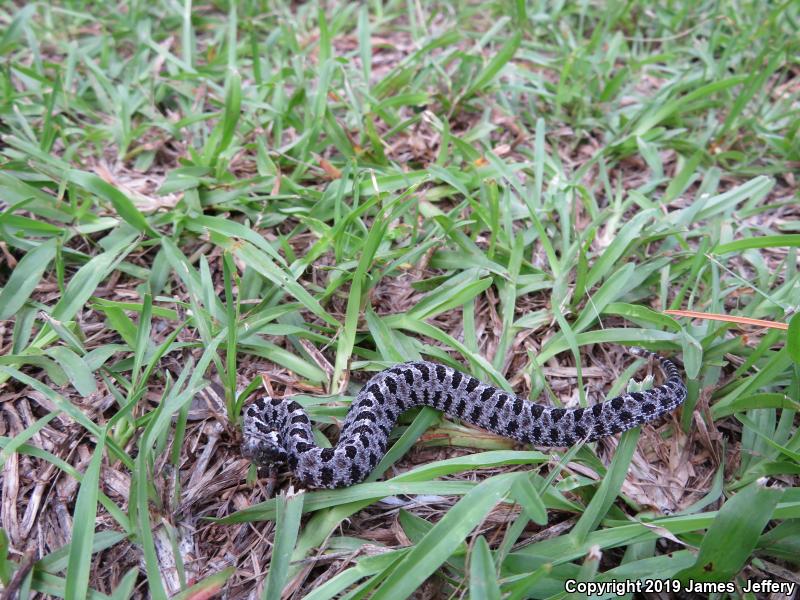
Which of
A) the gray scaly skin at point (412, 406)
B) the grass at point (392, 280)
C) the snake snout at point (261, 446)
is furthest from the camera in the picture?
the gray scaly skin at point (412, 406)

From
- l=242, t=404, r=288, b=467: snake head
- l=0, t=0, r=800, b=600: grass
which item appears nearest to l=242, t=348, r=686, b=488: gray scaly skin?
l=242, t=404, r=288, b=467: snake head

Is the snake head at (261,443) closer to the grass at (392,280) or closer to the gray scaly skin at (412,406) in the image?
the gray scaly skin at (412,406)

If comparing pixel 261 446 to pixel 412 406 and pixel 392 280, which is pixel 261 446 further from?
pixel 392 280

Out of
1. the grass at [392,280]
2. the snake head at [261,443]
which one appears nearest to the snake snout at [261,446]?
the snake head at [261,443]

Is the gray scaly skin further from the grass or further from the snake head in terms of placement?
the grass

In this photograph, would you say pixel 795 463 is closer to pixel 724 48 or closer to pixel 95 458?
pixel 95 458

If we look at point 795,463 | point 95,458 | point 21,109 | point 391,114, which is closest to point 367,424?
point 95,458

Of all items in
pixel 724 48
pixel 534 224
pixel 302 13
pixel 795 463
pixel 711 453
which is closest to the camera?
pixel 795 463

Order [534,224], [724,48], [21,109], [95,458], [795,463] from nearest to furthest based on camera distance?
[95,458] < [795,463] < [534,224] < [21,109] < [724,48]
